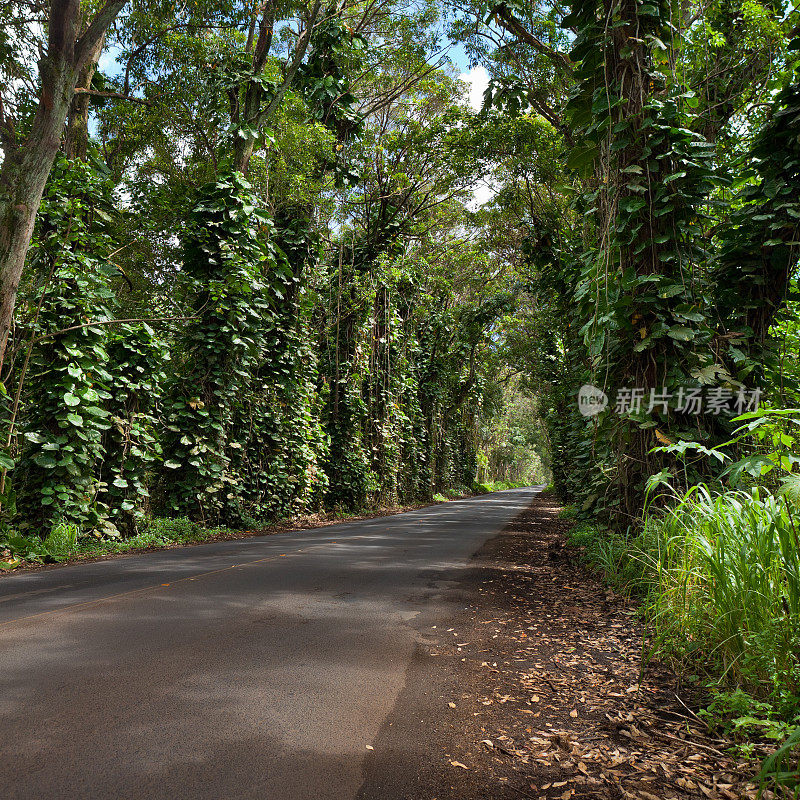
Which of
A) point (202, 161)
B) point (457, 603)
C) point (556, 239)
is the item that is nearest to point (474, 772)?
point (457, 603)

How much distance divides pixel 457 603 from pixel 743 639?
2.79 meters

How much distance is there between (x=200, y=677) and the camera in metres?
3.23

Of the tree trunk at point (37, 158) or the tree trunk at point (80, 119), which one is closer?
the tree trunk at point (37, 158)

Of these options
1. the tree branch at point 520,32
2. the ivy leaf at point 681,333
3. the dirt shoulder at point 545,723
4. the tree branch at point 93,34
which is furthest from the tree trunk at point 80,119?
the dirt shoulder at point 545,723

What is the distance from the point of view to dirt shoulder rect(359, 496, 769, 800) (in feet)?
7.64

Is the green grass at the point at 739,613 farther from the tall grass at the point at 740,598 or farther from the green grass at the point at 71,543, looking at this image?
the green grass at the point at 71,543

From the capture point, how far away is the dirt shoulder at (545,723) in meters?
2.33

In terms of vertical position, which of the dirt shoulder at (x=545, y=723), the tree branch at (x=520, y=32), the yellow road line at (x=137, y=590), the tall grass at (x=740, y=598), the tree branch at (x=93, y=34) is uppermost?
the tree branch at (x=520, y=32)

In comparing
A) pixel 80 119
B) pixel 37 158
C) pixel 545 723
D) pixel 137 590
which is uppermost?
pixel 80 119

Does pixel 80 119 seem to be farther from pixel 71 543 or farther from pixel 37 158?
pixel 71 543

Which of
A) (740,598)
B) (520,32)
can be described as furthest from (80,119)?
(740,598)

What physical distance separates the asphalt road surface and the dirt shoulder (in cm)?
20

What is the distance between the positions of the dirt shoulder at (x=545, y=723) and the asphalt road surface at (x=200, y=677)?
0.65 feet

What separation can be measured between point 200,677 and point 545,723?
1.94 metres
